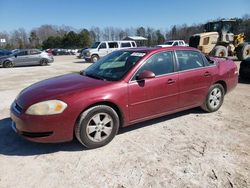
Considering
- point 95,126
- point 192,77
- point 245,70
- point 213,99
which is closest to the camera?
point 95,126

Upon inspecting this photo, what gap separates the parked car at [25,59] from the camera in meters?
19.8

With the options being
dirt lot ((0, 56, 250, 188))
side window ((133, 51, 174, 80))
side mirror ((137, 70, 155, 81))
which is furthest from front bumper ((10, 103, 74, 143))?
side window ((133, 51, 174, 80))

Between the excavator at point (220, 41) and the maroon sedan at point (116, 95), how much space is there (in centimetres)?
1184

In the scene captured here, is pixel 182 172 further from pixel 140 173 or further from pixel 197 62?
pixel 197 62

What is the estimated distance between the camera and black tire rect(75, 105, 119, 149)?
364cm

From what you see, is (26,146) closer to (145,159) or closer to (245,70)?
(145,159)

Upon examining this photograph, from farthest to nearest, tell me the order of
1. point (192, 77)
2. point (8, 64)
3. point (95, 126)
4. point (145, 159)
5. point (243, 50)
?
point (8, 64)
point (243, 50)
point (192, 77)
point (95, 126)
point (145, 159)

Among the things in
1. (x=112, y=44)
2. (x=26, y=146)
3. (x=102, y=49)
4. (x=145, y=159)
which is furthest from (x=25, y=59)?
(x=145, y=159)

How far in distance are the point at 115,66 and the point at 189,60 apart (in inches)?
62.1

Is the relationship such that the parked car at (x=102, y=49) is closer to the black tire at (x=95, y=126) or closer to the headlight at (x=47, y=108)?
the black tire at (x=95, y=126)

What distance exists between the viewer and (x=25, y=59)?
793 inches

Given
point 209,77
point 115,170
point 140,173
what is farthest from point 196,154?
point 209,77

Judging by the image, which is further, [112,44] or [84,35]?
[84,35]

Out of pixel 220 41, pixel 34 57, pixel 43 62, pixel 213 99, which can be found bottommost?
pixel 43 62
